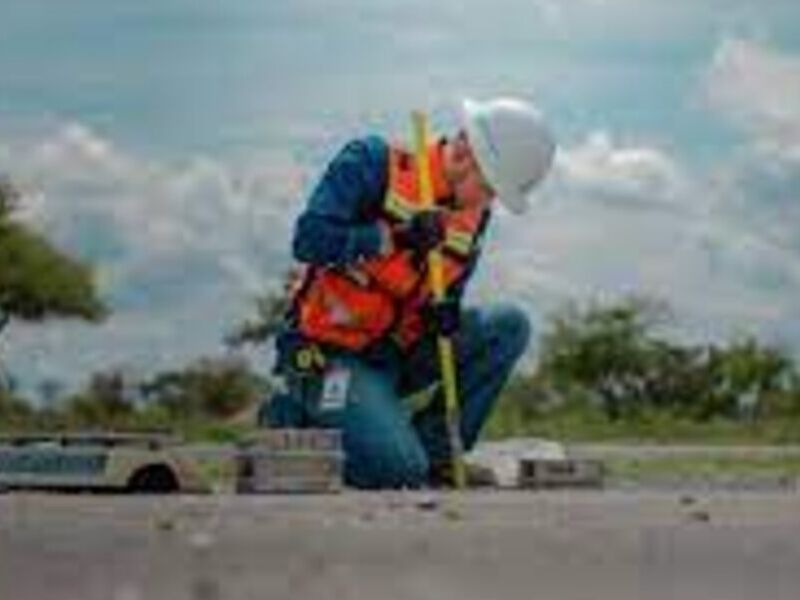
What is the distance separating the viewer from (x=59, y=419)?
35594 millimetres

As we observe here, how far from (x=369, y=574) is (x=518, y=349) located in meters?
5.14

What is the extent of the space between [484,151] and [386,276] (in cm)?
51

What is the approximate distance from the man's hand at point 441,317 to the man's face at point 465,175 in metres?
0.35

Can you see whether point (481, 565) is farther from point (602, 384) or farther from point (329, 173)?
point (602, 384)

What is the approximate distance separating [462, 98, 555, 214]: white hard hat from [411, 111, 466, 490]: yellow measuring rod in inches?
7.4

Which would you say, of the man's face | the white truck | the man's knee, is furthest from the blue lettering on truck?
the man's face

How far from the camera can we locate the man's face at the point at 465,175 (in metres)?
9.46

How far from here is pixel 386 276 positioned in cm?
945

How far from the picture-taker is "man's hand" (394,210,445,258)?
9.26 metres

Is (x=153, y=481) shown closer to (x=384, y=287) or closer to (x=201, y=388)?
(x=384, y=287)

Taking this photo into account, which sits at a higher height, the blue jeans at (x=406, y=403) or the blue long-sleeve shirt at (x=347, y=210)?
the blue long-sleeve shirt at (x=347, y=210)

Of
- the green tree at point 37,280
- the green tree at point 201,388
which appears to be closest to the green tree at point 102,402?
the green tree at point 201,388

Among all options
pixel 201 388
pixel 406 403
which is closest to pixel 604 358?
pixel 201 388

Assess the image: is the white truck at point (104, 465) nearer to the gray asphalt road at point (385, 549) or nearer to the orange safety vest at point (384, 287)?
the gray asphalt road at point (385, 549)
